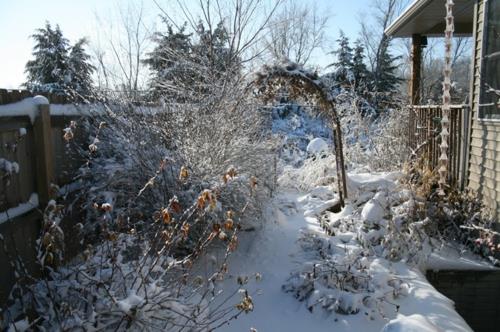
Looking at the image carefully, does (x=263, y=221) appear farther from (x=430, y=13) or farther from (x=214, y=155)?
(x=430, y=13)

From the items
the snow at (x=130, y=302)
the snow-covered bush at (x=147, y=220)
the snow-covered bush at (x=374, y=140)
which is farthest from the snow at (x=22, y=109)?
the snow-covered bush at (x=374, y=140)

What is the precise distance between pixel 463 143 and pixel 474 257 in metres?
1.74

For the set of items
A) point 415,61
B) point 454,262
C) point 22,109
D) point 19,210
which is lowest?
point 454,262

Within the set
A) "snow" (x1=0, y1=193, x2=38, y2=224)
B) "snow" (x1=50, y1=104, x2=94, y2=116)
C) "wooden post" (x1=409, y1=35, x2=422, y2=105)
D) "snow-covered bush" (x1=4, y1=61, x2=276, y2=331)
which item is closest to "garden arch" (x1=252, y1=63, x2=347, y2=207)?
"snow-covered bush" (x1=4, y1=61, x2=276, y2=331)

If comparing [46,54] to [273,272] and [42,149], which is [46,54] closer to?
[42,149]

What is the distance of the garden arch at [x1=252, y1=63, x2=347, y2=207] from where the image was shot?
20.5 ft

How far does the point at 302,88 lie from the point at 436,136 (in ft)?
7.53

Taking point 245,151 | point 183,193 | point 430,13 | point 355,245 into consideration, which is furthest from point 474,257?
point 430,13

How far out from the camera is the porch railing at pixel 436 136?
6258mm

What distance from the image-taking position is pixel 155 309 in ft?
8.00

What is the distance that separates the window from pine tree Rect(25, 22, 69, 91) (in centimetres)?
1487

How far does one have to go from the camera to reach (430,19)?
7.59 metres

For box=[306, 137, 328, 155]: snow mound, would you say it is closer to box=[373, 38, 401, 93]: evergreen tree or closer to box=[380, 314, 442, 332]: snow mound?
box=[380, 314, 442, 332]: snow mound

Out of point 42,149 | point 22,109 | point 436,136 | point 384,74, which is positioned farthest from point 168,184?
point 384,74
